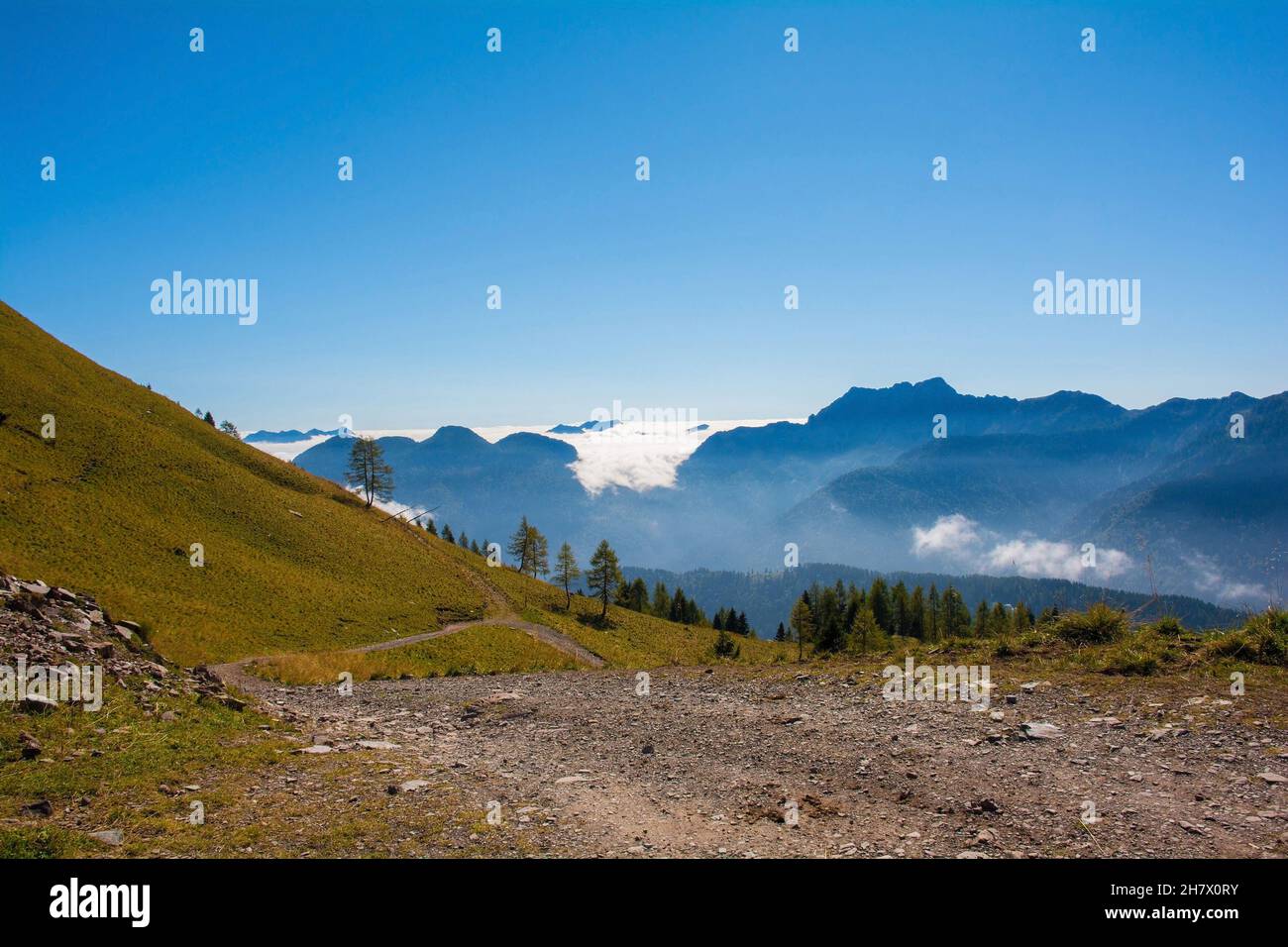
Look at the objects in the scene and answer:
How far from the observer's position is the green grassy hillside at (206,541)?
41094mm

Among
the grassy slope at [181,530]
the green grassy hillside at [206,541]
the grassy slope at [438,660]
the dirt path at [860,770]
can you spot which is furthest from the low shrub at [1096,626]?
the grassy slope at [181,530]

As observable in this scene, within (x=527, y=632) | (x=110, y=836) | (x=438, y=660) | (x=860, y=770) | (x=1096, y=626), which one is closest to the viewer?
(x=110, y=836)

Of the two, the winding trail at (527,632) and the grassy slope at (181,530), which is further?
the winding trail at (527,632)

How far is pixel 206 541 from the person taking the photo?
173 ft

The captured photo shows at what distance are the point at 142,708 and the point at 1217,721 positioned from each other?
1965 cm

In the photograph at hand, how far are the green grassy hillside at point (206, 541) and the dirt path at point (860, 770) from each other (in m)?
13.4

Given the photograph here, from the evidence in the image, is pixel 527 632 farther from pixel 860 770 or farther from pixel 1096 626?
pixel 860 770

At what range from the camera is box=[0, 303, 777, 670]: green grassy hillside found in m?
41.1

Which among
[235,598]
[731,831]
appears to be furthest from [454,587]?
[731,831]

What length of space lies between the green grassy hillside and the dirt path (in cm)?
1342

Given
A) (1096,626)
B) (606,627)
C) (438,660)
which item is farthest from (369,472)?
(1096,626)

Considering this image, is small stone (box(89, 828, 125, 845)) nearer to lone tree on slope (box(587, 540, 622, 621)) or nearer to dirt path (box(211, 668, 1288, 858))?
dirt path (box(211, 668, 1288, 858))

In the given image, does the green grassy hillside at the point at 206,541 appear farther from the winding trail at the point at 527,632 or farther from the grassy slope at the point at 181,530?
the winding trail at the point at 527,632

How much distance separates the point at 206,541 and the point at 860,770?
197 feet
